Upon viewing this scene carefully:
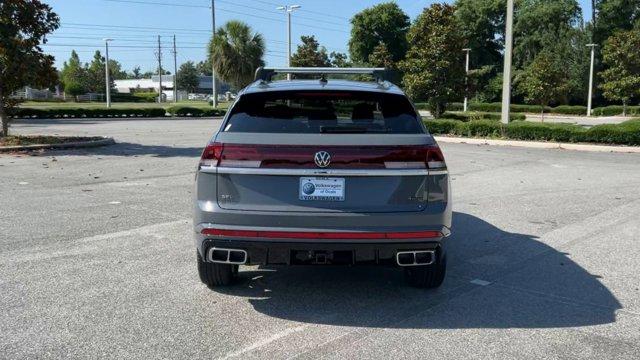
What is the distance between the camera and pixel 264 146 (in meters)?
3.99

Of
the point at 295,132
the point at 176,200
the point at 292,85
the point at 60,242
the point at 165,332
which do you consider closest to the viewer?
the point at 165,332

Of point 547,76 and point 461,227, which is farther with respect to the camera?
point 547,76

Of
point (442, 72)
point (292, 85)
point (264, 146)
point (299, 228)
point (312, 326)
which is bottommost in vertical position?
point (312, 326)

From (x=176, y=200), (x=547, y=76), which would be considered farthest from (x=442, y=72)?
(x=176, y=200)

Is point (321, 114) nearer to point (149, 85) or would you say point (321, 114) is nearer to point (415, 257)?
point (415, 257)

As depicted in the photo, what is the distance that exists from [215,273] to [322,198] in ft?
3.96

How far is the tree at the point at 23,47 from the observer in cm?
1491

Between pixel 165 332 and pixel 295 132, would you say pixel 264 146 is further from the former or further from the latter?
pixel 165 332

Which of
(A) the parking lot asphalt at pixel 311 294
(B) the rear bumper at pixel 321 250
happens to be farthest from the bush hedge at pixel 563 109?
(B) the rear bumper at pixel 321 250

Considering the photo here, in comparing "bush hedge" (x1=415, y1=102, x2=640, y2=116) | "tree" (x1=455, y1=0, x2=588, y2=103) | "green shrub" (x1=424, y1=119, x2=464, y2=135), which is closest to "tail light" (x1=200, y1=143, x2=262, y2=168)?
"green shrub" (x1=424, y1=119, x2=464, y2=135)

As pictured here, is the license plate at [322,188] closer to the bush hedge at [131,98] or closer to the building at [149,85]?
the bush hedge at [131,98]

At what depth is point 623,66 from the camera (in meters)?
45.9

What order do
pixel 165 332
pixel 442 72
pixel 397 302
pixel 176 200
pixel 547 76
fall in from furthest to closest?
pixel 547 76 < pixel 442 72 < pixel 176 200 < pixel 397 302 < pixel 165 332

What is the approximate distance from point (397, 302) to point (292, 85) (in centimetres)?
189
